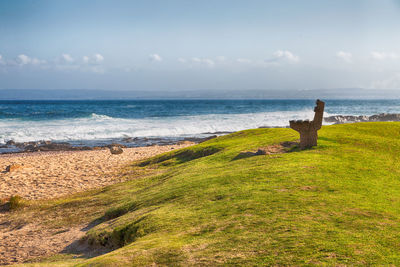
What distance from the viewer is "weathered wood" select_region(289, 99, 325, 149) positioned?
39.2ft

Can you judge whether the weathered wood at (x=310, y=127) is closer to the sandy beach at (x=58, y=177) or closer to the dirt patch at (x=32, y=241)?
the dirt patch at (x=32, y=241)

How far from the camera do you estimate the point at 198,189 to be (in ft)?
31.3

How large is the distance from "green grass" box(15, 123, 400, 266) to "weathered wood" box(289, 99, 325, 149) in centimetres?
53

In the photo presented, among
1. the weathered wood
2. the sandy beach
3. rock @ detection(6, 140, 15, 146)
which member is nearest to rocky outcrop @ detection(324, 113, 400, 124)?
rock @ detection(6, 140, 15, 146)

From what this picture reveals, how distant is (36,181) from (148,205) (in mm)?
10406

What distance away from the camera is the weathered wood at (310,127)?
12.0 meters

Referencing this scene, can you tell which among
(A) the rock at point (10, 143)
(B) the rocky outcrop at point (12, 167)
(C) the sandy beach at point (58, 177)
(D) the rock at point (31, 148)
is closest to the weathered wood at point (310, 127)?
(C) the sandy beach at point (58, 177)

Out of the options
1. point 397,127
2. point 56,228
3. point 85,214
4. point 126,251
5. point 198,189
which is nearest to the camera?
point 126,251

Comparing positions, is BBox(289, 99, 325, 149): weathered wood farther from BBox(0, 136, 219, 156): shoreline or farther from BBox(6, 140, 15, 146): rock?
BBox(6, 140, 15, 146): rock

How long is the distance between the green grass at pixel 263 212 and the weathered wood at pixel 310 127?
1.74 ft

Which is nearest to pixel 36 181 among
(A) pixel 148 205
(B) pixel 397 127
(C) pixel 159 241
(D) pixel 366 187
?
(A) pixel 148 205

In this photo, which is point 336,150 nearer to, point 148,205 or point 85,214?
point 148,205

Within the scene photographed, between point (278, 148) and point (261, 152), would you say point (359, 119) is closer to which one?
point (278, 148)

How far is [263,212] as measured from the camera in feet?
23.1
